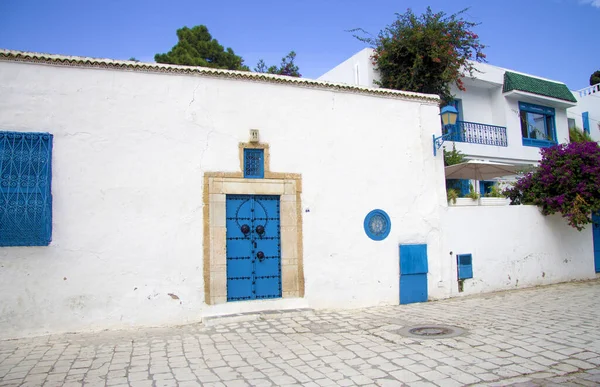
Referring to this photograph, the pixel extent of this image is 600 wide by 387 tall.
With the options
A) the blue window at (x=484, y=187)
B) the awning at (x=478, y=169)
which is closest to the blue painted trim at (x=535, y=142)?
the blue window at (x=484, y=187)

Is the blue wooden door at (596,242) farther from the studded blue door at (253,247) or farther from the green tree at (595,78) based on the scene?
the green tree at (595,78)

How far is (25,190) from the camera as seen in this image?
5754mm

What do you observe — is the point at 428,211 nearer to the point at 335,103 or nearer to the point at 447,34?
the point at 335,103

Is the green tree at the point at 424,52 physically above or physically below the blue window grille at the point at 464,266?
above

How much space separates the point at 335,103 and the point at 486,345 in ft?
15.0

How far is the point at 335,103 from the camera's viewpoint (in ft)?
24.9

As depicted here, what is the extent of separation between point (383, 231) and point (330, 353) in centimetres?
334

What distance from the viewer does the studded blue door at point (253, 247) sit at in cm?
675

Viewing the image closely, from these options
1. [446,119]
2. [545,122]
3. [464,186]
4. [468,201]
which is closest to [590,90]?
[545,122]

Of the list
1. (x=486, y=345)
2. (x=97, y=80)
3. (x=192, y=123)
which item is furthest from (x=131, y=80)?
(x=486, y=345)

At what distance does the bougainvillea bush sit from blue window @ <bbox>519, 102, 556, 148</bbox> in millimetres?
6366

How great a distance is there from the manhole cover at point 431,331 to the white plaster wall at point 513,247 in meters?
2.55

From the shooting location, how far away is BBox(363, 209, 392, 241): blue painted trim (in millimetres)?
7531

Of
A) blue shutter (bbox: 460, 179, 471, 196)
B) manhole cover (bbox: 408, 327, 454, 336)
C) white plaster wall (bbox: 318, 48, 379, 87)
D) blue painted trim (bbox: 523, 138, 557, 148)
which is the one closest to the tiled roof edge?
manhole cover (bbox: 408, 327, 454, 336)
